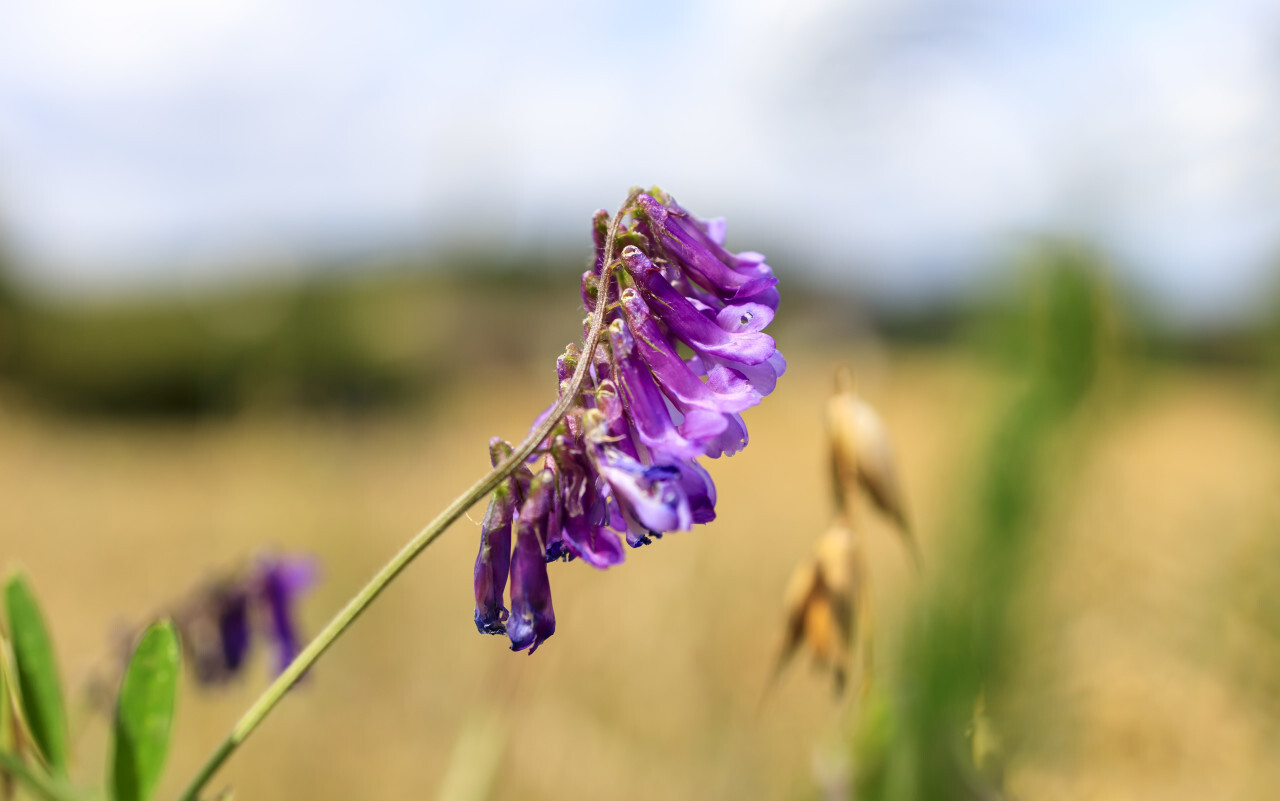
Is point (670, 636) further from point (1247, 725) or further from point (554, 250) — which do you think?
point (554, 250)

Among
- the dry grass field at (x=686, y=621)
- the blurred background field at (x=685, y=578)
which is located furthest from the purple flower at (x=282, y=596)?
the blurred background field at (x=685, y=578)

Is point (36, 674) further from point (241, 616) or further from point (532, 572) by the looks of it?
point (241, 616)

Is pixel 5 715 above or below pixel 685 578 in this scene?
above

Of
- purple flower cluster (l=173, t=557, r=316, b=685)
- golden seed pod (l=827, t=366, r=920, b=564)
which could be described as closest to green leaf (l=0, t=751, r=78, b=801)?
purple flower cluster (l=173, t=557, r=316, b=685)

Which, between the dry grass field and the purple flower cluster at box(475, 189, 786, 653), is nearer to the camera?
the purple flower cluster at box(475, 189, 786, 653)

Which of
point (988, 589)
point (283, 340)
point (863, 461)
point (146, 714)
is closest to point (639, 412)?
point (863, 461)

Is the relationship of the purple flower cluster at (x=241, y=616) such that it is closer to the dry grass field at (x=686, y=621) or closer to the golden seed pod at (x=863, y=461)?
the dry grass field at (x=686, y=621)

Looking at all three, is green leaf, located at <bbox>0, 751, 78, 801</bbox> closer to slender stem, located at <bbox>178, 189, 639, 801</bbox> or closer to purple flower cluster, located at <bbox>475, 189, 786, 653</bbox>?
slender stem, located at <bbox>178, 189, 639, 801</bbox>
